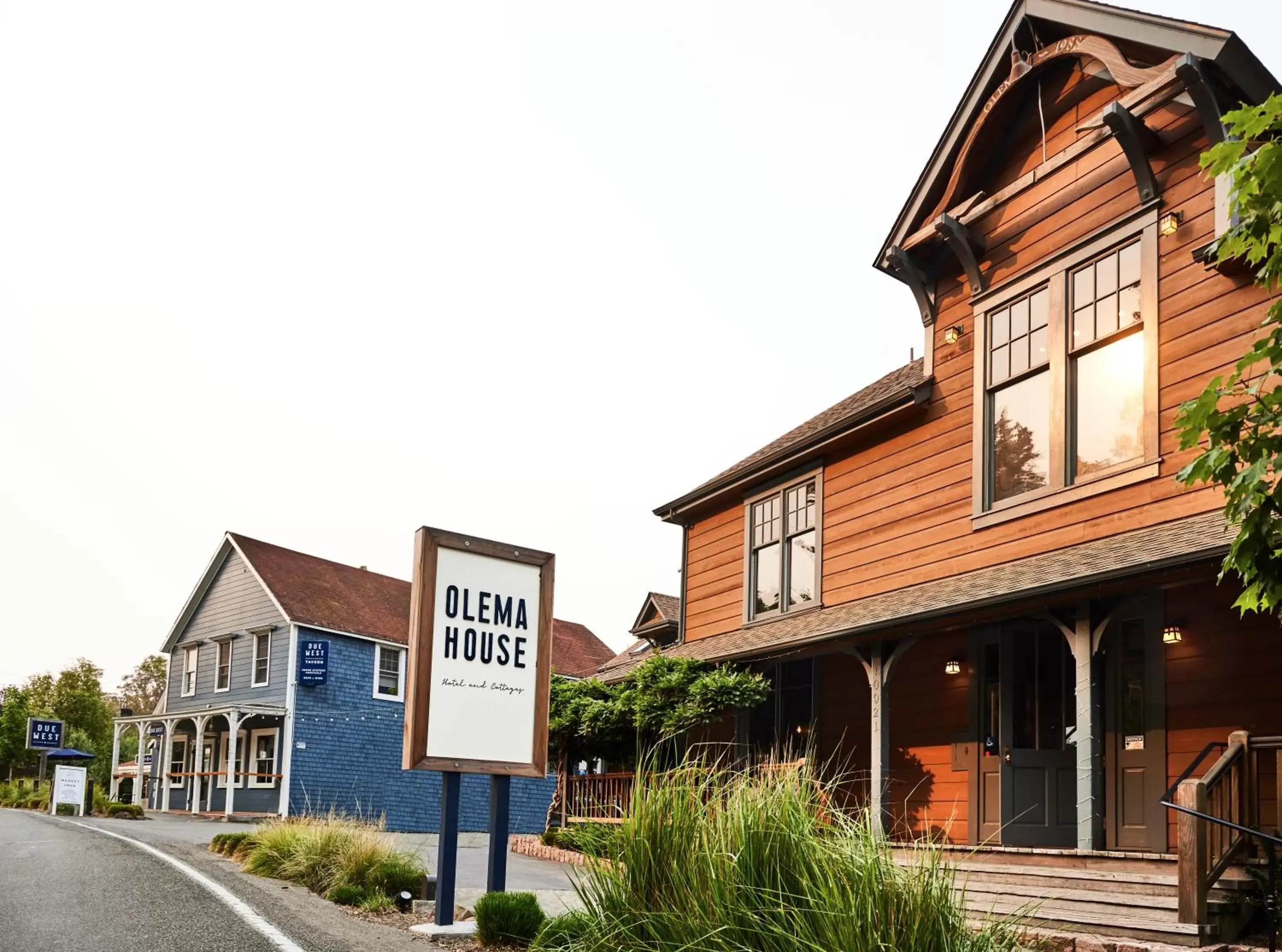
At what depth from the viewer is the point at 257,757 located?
33.9m

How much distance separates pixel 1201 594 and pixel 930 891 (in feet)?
21.7

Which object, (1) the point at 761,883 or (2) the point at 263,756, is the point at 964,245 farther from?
(2) the point at 263,756

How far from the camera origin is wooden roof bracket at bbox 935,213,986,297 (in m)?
13.5

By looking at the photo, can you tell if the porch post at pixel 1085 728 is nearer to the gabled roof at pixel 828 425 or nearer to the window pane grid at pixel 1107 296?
the window pane grid at pixel 1107 296

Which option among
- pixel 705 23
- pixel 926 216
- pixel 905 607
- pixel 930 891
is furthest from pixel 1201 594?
pixel 705 23

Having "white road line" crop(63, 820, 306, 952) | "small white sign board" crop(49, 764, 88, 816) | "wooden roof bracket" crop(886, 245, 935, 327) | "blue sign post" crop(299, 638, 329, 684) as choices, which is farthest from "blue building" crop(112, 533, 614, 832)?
"wooden roof bracket" crop(886, 245, 935, 327)

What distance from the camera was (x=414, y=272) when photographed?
2231cm

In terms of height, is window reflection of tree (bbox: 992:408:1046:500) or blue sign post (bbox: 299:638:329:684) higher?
window reflection of tree (bbox: 992:408:1046:500)

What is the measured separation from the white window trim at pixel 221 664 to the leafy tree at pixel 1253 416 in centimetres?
3324

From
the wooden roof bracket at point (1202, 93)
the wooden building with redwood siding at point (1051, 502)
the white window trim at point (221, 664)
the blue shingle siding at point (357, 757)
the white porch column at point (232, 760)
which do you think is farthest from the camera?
the white window trim at point (221, 664)

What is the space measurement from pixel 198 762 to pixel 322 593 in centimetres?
579

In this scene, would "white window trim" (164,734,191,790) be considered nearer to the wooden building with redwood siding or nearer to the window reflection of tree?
the wooden building with redwood siding

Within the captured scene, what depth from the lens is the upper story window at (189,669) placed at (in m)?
38.4

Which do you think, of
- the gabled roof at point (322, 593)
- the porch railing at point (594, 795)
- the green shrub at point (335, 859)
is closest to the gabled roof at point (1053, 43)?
the porch railing at point (594, 795)
